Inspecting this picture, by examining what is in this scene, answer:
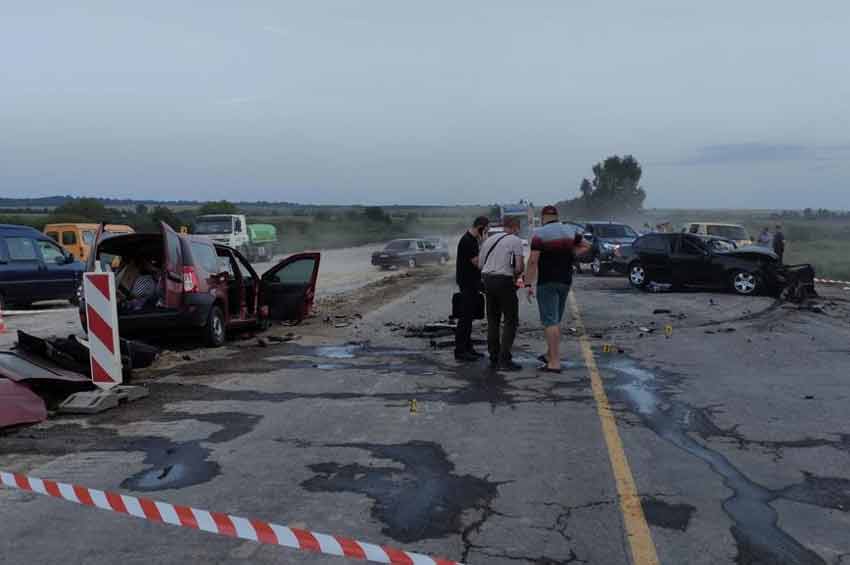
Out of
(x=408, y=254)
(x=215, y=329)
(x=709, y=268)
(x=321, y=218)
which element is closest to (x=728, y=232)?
(x=709, y=268)

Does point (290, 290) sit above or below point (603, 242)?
below

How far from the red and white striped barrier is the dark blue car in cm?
1051

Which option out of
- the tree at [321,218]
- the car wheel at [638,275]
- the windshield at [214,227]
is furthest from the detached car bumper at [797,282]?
the tree at [321,218]

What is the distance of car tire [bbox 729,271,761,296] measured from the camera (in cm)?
1970

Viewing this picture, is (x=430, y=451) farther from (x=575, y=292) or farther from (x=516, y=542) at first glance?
(x=575, y=292)

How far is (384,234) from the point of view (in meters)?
79.7

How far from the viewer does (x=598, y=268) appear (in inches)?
1088

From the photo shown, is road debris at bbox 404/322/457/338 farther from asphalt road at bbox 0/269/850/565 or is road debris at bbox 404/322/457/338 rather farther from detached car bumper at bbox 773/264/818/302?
detached car bumper at bbox 773/264/818/302

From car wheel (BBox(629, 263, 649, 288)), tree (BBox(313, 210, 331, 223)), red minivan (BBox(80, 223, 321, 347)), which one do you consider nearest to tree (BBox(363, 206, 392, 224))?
tree (BBox(313, 210, 331, 223))

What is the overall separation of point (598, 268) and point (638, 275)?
5.48m

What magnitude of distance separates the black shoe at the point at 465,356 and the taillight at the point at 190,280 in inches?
144

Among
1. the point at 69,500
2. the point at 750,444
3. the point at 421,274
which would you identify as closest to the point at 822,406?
the point at 750,444

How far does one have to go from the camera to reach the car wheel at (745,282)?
776 inches

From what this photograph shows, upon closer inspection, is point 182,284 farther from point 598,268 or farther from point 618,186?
point 618,186
